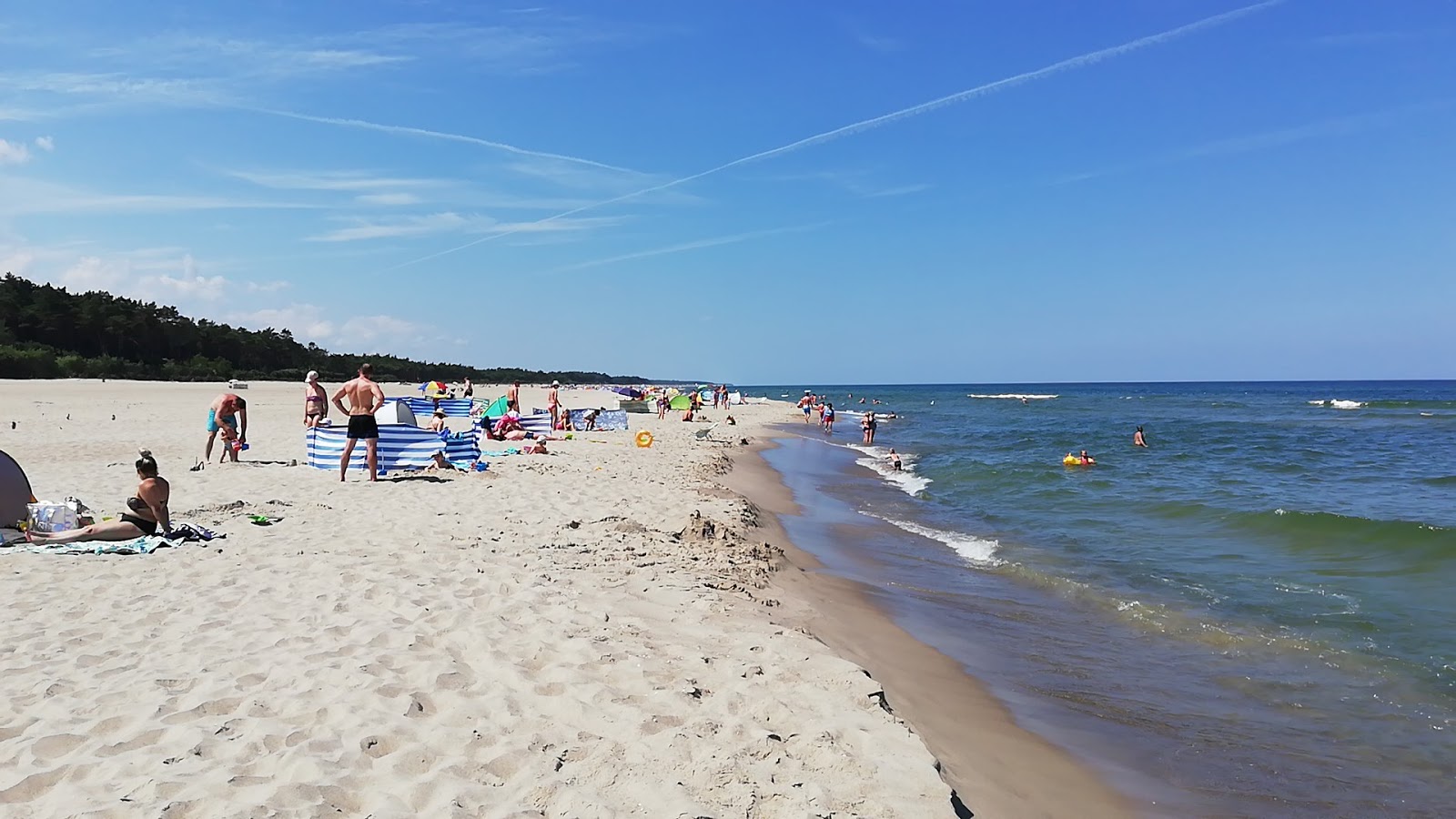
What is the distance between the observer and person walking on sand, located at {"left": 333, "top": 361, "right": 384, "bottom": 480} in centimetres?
1122

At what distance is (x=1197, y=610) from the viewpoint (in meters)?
7.55

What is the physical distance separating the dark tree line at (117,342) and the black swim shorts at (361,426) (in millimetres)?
28021

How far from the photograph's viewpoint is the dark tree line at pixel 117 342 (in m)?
39.7

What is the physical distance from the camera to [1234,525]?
12016 mm

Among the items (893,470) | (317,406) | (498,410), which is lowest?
(893,470)

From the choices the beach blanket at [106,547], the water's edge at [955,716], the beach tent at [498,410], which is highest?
the beach tent at [498,410]

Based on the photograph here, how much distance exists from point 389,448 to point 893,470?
1261 centimetres

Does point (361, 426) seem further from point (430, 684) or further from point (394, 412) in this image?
point (430, 684)

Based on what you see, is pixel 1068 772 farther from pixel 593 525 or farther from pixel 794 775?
pixel 593 525

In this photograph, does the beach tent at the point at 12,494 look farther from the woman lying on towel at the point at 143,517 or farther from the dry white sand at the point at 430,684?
the dry white sand at the point at 430,684

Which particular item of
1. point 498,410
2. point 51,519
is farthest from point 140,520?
point 498,410

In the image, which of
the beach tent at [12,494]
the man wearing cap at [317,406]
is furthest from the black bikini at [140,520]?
the man wearing cap at [317,406]

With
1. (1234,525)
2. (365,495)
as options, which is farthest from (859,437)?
(365,495)

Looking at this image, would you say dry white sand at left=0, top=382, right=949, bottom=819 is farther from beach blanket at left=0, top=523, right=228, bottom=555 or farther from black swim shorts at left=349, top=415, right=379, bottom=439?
black swim shorts at left=349, top=415, right=379, bottom=439
